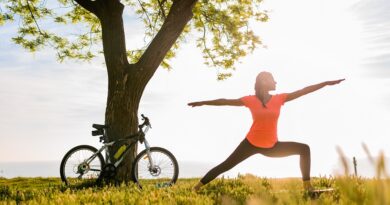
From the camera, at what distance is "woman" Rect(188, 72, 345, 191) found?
748cm

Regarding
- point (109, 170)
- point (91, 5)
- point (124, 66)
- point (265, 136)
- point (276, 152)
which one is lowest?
point (109, 170)

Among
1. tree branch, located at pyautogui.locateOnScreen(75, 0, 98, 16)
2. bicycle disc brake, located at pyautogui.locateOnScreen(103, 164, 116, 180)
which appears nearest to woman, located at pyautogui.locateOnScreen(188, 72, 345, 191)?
bicycle disc brake, located at pyautogui.locateOnScreen(103, 164, 116, 180)

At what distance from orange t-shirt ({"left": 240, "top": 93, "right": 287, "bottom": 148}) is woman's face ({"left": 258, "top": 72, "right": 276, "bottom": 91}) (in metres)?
0.20

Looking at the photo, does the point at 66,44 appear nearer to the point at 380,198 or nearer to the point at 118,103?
the point at 118,103

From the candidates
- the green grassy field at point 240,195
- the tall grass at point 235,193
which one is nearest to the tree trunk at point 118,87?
the tall grass at point 235,193

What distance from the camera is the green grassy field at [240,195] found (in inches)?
57.2

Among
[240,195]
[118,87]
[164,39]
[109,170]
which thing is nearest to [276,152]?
[240,195]

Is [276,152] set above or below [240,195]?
above

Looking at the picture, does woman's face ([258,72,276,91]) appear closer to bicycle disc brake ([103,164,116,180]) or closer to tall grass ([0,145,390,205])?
tall grass ([0,145,390,205])

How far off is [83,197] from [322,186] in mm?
4529

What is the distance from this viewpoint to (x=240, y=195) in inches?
302

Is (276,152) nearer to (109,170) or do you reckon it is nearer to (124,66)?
(109,170)

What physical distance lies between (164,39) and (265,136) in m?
6.02

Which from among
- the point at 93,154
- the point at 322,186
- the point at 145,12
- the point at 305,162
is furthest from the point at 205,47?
the point at 305,162
